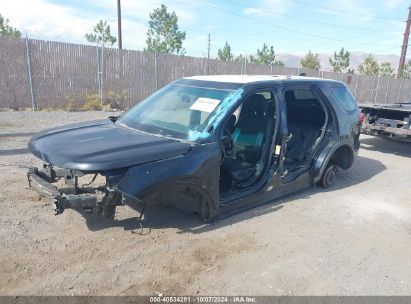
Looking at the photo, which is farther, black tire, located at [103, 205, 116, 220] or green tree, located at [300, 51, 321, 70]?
green tree, located at [300, 51, 321, 70]

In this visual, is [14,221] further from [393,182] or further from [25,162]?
[393,182]

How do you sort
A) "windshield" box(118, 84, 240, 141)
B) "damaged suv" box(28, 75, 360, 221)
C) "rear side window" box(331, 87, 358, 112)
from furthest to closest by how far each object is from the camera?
"rear side window" box(331, 87, 358, 112) < "windshield" box(118, 84, 240, 141) < "damaged suv" box(28, 75, 360, 221)

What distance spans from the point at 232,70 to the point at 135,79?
5552 millimetres

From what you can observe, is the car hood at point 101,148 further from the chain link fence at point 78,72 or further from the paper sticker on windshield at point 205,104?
the chain link fence at point 78,72

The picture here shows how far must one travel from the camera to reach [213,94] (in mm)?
4418

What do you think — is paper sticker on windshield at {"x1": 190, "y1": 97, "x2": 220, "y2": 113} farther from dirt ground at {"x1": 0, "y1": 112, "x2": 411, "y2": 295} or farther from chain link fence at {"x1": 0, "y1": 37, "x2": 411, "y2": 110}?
chain link fence at {"x1": 0, "y1": 37, "x2": 411, "y2": 110}

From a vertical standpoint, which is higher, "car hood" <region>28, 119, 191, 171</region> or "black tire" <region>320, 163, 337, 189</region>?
"car hood" <region>28, 119, 191, 171</region>

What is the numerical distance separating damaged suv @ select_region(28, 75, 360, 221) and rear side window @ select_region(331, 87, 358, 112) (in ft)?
0.06

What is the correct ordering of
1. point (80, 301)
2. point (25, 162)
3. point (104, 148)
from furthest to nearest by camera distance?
point (25, 162) < point (104, 148) < point (80, 301)

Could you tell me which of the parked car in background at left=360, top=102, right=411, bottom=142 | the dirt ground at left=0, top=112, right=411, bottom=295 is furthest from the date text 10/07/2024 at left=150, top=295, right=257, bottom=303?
the parked car in background at left=360, top=102, right=411, bottom=142

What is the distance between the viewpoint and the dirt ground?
10.5 feet

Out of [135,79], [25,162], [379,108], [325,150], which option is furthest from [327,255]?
[135,79]

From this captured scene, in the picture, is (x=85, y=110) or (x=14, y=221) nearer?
(x=14, y=221)

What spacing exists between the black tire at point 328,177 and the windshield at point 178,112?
2.36 meters
